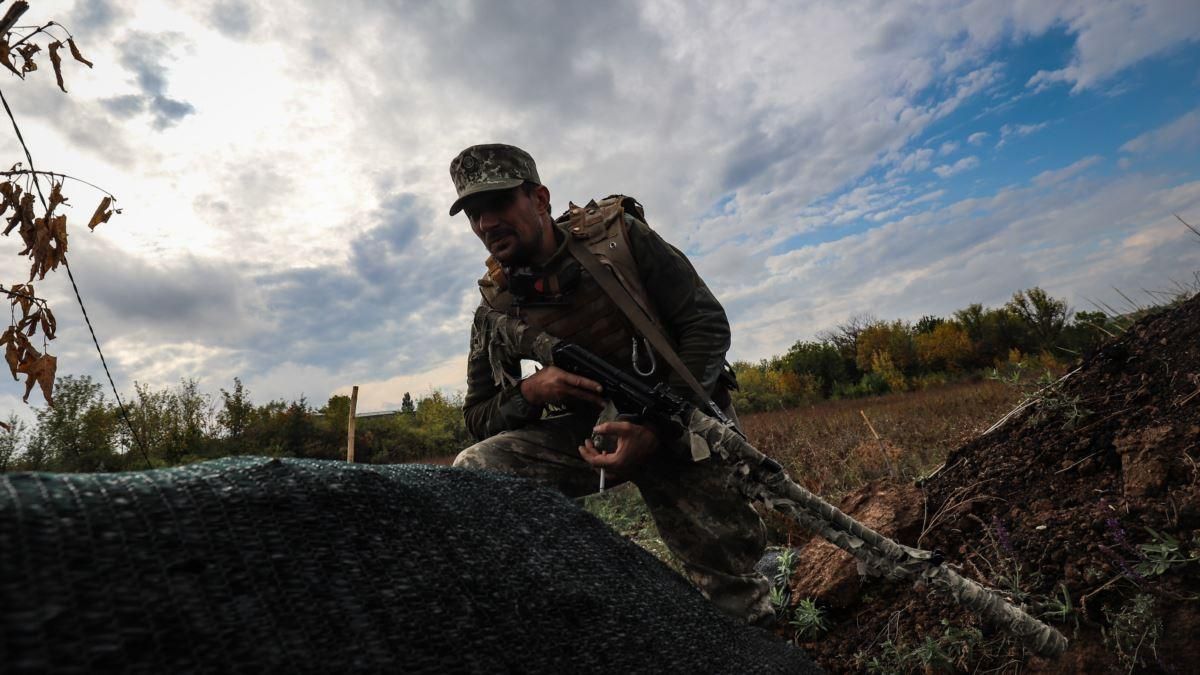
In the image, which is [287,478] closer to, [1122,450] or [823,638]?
[823,638]

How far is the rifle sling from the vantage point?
2.96 metres

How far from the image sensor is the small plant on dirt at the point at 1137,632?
2135 millimetres

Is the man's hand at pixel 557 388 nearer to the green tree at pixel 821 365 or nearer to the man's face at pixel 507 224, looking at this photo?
the man's face at pixel 507 224

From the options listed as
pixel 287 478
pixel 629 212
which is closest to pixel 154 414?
pixel 629 212

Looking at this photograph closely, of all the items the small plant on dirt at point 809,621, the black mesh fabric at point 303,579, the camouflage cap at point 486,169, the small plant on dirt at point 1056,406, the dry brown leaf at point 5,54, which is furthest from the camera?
the small plant on dirt at point 1056,406

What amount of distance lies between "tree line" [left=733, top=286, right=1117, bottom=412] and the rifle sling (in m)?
22.1

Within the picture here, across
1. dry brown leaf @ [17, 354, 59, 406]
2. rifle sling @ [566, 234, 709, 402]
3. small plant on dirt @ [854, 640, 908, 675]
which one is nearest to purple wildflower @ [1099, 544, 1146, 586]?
small plant on dirt @ [854, 640, 908, 675]

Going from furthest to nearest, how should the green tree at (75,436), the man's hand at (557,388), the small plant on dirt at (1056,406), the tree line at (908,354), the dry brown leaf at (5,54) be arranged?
the tree line at (908,354) < the green tree at (75,436) < the small plant on dirt at (1056,406) < the man's hand at (557,388) < the dry brown leaf at (5,54)

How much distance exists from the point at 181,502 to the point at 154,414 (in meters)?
21.4

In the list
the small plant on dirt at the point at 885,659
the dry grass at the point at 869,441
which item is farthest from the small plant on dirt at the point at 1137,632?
the dry grass at the point at 869,441

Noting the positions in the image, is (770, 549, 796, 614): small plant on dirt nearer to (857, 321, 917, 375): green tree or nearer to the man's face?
the man's face

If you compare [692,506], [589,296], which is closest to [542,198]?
[589,296]

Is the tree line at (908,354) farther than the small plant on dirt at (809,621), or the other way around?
the tree line at (908,354)

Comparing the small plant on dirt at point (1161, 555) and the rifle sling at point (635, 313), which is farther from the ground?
the rifle sling at point (635, 313)
